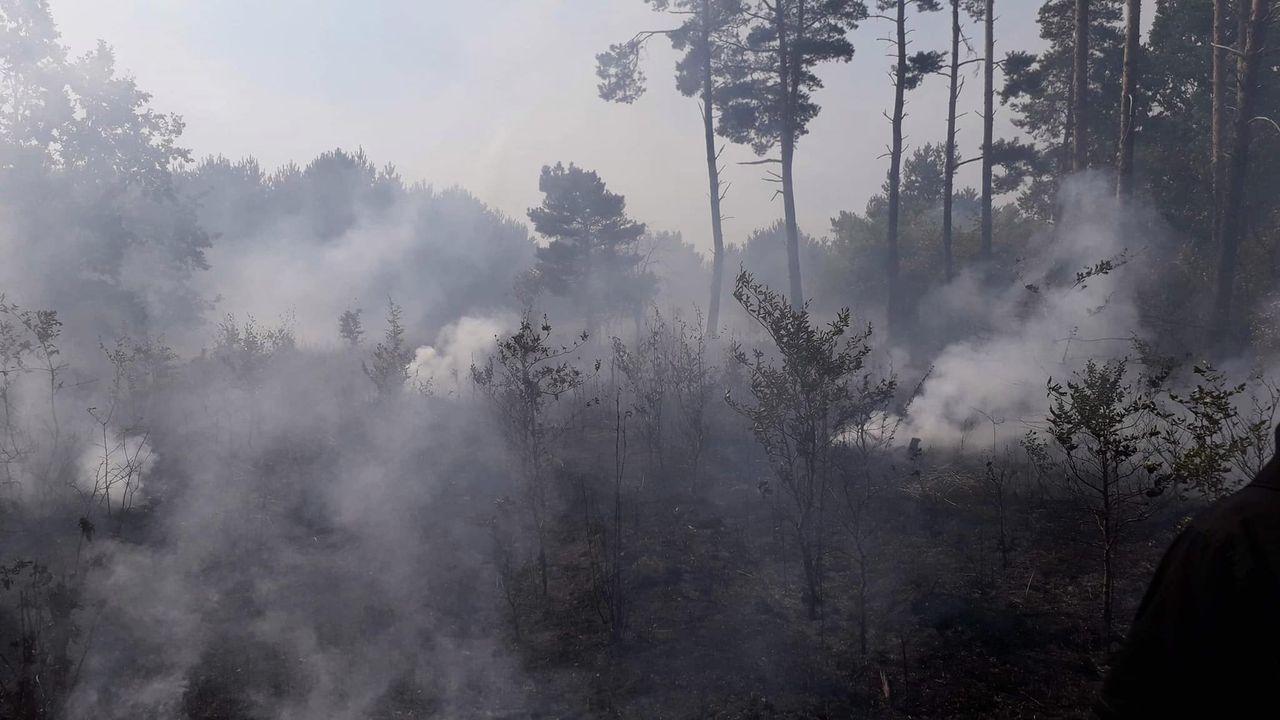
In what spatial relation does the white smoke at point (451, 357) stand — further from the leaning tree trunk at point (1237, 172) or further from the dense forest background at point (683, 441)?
the leaning tree trunk at point (1237, 172)

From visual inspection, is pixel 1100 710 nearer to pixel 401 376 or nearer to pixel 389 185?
pixel 401 376

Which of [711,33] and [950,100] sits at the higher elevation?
[711,33]

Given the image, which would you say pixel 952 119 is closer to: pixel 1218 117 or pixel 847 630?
pixel 1218 117

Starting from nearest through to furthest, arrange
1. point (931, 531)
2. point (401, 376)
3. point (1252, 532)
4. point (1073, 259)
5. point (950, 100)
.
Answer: point (1252, 532) → point (931, 531) → point (401, 376) → point (1073, 259) → point (950, 100)

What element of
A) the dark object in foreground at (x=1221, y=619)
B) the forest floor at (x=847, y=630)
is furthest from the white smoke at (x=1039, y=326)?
the dark object in foreground at (x=1221, y=619)

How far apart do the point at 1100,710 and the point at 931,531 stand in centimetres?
949

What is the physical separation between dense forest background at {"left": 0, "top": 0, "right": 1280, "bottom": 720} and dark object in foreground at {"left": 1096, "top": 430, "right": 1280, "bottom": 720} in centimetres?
574

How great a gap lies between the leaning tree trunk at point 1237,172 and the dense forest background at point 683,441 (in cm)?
8

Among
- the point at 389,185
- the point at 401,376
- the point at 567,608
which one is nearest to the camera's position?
the point at 567,608

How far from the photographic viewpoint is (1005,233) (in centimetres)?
2745

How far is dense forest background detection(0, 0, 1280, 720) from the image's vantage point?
26.0 ft

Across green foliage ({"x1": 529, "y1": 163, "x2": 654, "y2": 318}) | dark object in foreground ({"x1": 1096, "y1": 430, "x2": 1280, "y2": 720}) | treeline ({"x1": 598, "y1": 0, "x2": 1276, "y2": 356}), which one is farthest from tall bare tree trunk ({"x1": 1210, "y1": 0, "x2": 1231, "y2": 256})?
dark object in foreground ({"x1": 1096, "y1": 430, "x2": 1280, "y2": 720})

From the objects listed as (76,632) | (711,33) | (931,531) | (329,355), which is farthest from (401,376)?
(711,33)

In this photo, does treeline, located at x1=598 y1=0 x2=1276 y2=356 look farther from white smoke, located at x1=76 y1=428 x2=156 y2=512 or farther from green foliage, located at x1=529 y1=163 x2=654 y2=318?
white smoke, located at x1=76 y1=428 x2=156 y2=512
